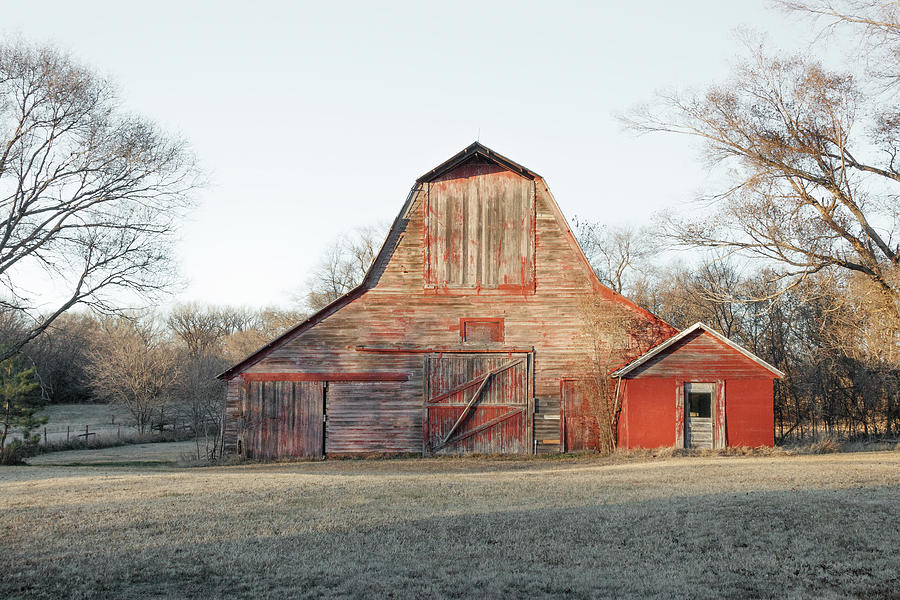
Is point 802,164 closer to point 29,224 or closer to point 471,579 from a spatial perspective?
point 471,579

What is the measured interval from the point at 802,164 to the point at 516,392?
10.6 metres

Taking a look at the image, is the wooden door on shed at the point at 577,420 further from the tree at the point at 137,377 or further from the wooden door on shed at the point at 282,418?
the tree at the point at 137,377

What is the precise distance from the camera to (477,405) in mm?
24250

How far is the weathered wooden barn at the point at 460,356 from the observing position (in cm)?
2403

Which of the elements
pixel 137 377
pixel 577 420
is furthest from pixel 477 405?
pixel 137 377

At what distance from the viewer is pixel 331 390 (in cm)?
2408

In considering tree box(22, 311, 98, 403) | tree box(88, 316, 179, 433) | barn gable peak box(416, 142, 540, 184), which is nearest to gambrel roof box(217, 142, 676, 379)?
barn gable peak box(416, 142, 540, 184)

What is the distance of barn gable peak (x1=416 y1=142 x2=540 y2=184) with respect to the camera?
24.7m

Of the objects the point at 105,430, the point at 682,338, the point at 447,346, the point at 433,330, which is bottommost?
the point at 105,430

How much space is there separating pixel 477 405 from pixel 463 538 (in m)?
14.0

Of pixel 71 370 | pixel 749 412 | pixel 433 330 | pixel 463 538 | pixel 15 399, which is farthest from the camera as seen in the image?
pixel 71 370

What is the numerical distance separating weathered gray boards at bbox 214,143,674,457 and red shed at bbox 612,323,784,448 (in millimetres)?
1179

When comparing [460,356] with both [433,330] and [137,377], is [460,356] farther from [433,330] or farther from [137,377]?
[137,377]

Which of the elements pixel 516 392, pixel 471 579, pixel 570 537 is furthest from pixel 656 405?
pixel 471 579
